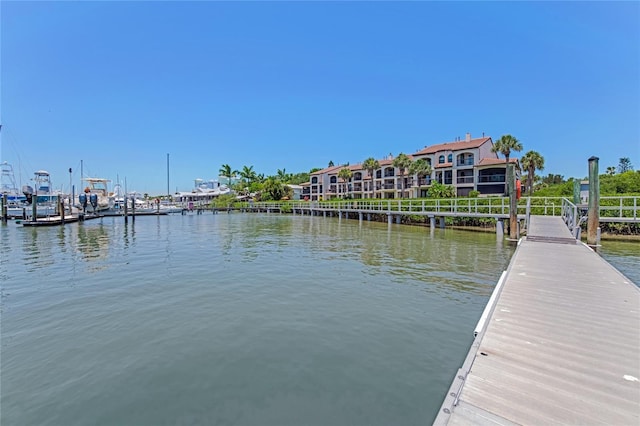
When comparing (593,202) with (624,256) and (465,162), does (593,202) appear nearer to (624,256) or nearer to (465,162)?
(624,256)

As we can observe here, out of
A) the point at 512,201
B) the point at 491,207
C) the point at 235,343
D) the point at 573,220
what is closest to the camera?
the point at 235,343

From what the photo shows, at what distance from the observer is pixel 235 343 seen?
222 inches

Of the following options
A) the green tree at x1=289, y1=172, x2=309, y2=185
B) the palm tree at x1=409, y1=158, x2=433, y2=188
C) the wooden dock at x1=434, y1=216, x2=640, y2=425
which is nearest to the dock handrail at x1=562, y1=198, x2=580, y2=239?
the wooden dock at x1=434, y1=216, x2=640, y2=425

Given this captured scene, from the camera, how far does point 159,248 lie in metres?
17.6

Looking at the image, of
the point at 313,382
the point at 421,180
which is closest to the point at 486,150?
the point at 421,180

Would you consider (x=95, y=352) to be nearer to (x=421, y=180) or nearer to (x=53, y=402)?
(x=53, y=402)

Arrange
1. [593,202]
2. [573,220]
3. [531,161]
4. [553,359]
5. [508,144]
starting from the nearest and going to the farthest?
[553,359] < [593,202] < [573,220] < [508,144] < [531,161]

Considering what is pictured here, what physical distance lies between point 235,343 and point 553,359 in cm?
457

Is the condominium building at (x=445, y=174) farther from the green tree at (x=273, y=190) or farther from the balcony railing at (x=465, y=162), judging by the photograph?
the green tree at (x=273, y=190)

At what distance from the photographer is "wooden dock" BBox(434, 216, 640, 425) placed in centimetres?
278

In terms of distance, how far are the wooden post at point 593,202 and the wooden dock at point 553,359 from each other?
9.49 meters

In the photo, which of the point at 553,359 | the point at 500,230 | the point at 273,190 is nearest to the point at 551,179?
the point at 273,190

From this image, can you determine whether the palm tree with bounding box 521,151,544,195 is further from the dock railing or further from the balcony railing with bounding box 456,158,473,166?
the dock railing

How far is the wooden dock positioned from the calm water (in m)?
0.92
